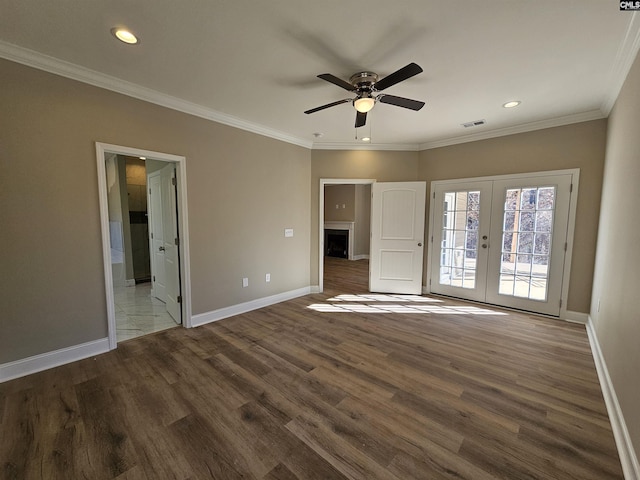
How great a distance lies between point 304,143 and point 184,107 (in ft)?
6.68

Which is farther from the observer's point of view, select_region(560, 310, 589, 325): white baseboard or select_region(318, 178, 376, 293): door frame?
select_region(318, 178, 376, 293): door frame

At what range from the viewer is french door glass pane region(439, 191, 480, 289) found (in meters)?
4.33

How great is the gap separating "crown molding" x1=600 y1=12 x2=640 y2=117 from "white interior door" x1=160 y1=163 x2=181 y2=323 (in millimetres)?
4282

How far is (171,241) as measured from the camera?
3.61 meters

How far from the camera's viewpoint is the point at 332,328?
335 cm

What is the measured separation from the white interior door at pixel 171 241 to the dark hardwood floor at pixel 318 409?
1.86ft

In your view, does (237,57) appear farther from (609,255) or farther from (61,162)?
(609,255)

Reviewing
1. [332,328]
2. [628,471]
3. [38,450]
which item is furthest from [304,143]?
[628,471]

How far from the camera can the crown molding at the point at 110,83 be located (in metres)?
2.16

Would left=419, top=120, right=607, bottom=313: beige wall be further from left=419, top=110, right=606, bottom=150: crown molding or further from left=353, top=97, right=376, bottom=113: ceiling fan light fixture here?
left=353, top=97, right=376, bottom=113: ceiling fan light fixture

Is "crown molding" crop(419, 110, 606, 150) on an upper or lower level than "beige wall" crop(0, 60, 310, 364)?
upper

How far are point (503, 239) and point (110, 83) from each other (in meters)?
5.29

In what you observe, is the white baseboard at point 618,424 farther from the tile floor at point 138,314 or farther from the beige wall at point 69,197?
the tile floor at point 138,314
